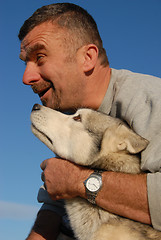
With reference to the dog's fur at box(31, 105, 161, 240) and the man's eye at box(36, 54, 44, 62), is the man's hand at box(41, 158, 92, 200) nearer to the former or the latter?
the dog's fur at box(31, 105, 161, 240)

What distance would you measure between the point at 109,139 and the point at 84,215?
83 cm

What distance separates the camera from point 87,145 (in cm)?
323

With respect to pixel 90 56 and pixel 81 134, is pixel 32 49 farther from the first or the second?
pixel 81 134

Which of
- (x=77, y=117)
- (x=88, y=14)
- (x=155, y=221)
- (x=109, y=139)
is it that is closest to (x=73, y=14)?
(x=88, y=14)

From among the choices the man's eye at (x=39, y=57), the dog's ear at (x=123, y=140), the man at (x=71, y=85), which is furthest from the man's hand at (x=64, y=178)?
the man's eye at (x=39, y=57)

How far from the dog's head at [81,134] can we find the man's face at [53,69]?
0.55 m

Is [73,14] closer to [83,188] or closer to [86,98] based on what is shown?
[86,98]

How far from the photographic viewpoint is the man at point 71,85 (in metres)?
3.08

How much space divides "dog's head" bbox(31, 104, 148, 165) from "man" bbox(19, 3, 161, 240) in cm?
12

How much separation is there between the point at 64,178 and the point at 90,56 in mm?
1776

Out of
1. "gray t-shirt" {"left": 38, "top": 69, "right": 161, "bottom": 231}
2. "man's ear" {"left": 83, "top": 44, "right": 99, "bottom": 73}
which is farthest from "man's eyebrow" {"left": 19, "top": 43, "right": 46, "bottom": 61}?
"gray t-shirt" {"left": 38, "top": 69, "right": 161, "bottom": 231}

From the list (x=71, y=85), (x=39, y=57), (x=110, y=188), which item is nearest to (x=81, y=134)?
(x=110, y=188)

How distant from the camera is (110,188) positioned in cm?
282

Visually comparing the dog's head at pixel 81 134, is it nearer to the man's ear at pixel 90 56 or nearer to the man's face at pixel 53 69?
the man's face at pixel 53 69
